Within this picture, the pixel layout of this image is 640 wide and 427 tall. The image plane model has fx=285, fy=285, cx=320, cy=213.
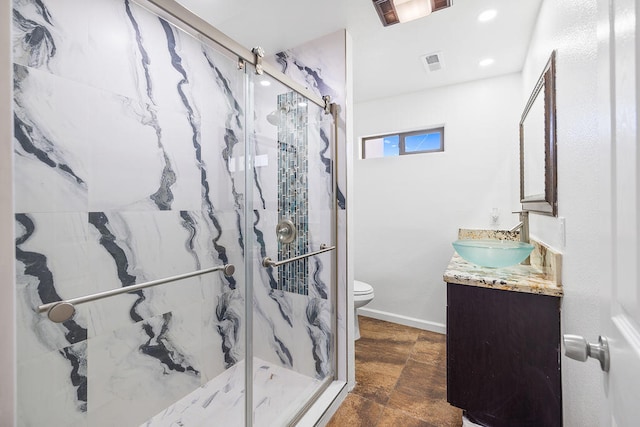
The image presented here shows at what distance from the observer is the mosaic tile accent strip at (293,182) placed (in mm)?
1678

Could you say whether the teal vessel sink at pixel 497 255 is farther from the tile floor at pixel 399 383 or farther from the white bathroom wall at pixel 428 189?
the white bathroom wall at pixel 428 189

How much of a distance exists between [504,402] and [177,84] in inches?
94.0

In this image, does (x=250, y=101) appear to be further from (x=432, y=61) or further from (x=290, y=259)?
(x=432, y=61)

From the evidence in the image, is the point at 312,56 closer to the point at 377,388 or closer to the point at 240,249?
the point at 240,249

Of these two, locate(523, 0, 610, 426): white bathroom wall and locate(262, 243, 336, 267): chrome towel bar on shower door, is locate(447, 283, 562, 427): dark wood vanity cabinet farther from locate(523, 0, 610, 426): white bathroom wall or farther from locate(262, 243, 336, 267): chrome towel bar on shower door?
locate(262, 243, 336, 267): chrome towel bar on shower door

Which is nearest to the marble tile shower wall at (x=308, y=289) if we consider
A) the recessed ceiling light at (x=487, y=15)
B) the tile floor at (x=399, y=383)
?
the tile floor at (x=399, y=383)

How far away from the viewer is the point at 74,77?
1258 mm

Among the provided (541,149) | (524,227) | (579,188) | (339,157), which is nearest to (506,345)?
(579,188)

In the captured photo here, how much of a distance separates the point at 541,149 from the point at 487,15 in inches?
34.5

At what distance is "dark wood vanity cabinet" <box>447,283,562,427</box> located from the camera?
1250mm

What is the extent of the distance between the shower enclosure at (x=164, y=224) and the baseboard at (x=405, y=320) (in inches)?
46.8

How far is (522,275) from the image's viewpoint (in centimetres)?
147

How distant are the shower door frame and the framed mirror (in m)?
1.12

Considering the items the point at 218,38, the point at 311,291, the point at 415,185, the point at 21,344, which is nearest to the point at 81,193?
the point at 21,344
